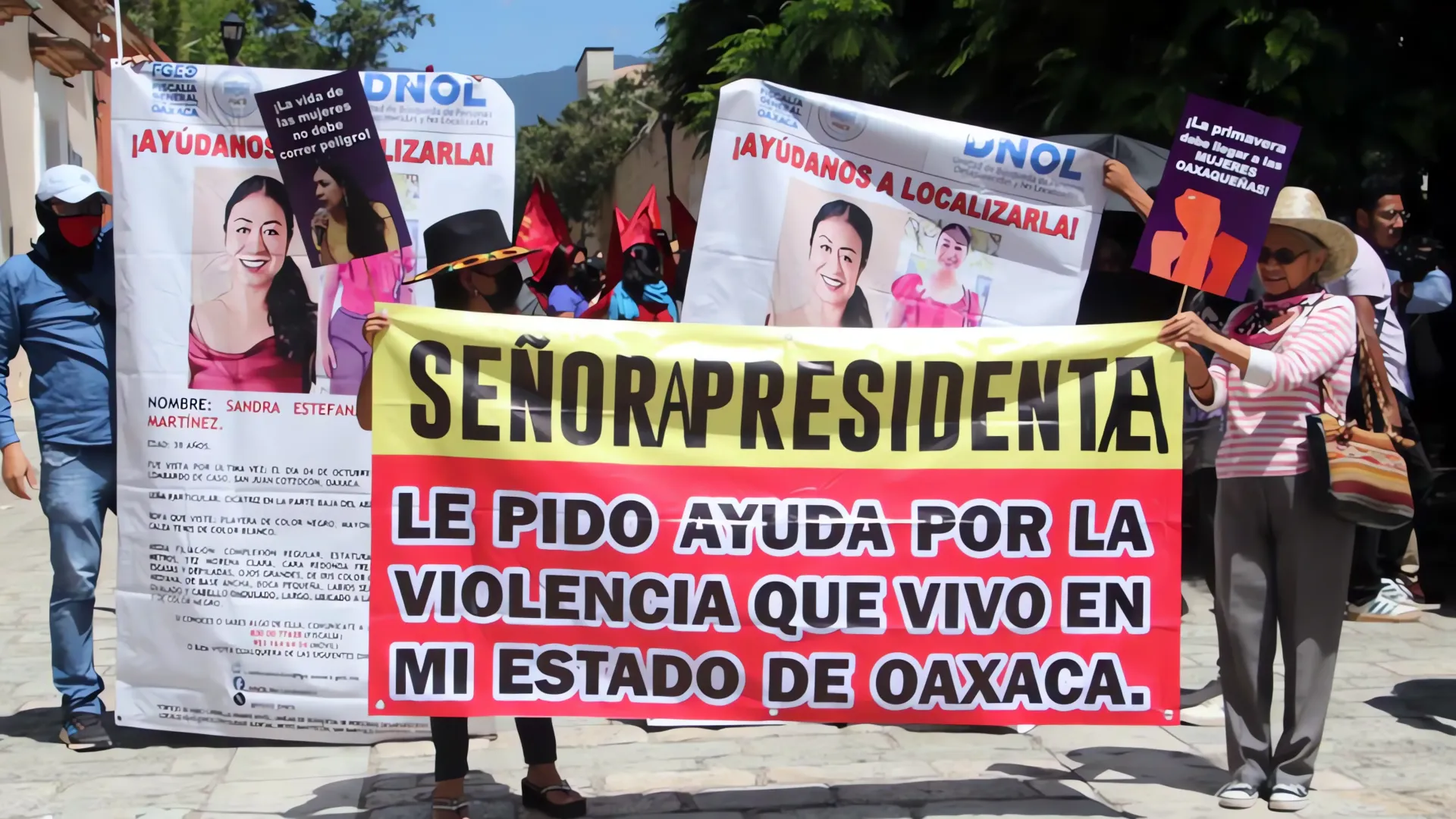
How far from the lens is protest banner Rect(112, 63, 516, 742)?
539 cm

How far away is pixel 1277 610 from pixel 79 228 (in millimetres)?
4514

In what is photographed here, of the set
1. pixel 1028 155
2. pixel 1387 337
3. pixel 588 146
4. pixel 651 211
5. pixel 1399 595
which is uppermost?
pixel 588 146

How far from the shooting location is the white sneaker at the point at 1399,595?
795 cm

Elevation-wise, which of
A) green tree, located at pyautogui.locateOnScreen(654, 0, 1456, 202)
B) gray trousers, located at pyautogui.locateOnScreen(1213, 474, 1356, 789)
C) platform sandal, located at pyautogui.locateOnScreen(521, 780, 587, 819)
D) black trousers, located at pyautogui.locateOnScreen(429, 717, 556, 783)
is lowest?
platform sandal, located at pyautogui.locateOnScreen(521, 780, 587, 819)

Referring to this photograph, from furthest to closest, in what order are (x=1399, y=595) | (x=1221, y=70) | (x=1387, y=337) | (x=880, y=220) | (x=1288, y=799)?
(x=1221, y=70)
(x=1399, y=595)
(x=1387, y=337)
(x=880, y=220)
(x=1288, y=799)

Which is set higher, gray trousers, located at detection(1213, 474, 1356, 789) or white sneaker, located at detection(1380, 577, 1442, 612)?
gray trousers, located at detection(1213, 474, 1356, 789)

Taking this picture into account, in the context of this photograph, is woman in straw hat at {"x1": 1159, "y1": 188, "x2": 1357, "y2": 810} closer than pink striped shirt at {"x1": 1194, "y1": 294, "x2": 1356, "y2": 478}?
No

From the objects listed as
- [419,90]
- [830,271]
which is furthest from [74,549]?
[830,271]

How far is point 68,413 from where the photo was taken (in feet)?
18.4

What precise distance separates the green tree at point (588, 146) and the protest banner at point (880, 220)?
51686 millimetres

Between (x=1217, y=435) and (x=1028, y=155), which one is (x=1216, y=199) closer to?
(x=1028, y=155)

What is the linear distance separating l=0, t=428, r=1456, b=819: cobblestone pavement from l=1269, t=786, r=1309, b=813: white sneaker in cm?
5

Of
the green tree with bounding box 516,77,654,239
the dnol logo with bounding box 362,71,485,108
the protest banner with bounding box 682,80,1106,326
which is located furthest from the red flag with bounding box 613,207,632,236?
the green tree with bounding box 516,77,654,239

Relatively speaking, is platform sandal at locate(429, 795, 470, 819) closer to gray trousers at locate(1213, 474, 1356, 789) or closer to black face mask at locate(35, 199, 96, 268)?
gray trousers at locate(1213, 474, 1356, 789)
